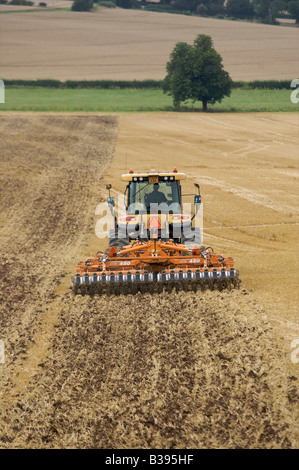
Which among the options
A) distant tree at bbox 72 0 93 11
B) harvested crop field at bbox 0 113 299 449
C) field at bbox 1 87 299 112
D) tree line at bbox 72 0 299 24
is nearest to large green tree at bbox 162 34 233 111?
field at bbox 1 87 299 112

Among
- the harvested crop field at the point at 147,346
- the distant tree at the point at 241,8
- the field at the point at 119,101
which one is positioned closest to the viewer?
the harvested crop field at the point at 147,346

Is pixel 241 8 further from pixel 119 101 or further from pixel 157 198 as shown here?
pixel 157 198

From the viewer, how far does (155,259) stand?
1247cm

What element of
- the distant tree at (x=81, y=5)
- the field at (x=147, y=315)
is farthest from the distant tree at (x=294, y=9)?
the field at (x=147, y=315)

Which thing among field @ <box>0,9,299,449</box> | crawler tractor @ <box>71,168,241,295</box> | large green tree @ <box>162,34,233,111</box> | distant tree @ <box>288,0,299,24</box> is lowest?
field @ <box>0,9,299,449</box>

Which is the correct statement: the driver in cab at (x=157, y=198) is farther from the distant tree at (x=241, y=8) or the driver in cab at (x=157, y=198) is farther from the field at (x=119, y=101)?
the distant tree at (x=241, y=8)

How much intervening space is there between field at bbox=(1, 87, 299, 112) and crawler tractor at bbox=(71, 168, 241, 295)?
44.4 meters

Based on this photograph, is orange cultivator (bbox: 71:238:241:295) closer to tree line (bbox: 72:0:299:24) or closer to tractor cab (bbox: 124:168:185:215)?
tractor cab (bbox: 124:168:185:215)

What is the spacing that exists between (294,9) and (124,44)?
34.2 m

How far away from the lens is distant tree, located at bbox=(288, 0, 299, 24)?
10575 centimetres

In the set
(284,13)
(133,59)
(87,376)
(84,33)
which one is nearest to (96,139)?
(87,376)

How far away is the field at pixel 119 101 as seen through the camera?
57781 millimetres
